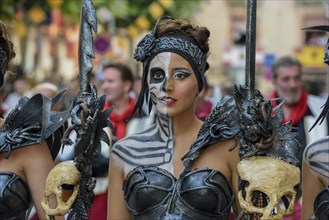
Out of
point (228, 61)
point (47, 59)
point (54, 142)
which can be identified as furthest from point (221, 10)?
point (54, 142)

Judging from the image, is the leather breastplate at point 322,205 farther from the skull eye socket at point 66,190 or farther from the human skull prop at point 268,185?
→ the skull eye socket at point 66,190

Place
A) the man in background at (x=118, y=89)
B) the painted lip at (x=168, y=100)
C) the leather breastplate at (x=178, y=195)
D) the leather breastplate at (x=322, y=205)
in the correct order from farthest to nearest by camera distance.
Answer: the man in background at (x=118, y=89)
the painted lip at (x=168, y=100)
the leather breastplate at (x=178, y=195)
the leather breastplate at (x=322, y=205)

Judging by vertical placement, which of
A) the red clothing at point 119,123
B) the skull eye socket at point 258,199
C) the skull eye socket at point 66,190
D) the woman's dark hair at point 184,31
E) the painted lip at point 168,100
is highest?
the woman's dark hair at point 184,31

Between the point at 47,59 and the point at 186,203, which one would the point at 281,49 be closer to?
the point at 47,59

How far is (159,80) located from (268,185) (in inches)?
41.1

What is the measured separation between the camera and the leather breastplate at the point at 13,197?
5.92m

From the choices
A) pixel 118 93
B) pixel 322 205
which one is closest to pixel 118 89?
pixel 118 93

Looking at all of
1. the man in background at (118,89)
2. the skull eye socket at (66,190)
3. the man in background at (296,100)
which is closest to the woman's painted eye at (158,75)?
the skull eye socket at (66,190)

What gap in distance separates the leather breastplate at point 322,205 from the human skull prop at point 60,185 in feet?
3.80

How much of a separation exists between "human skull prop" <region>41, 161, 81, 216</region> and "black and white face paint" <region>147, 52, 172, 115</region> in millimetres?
563

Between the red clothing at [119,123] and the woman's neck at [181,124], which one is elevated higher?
the woman's neck at [181,124]

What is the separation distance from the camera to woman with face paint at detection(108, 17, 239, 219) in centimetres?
561

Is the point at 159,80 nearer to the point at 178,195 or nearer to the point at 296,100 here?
the point at 178,195

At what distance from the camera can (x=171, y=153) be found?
5.85 m
